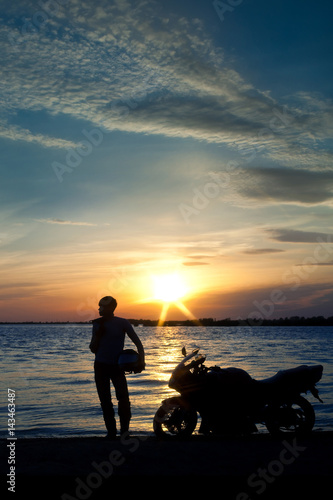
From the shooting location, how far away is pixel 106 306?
7.23 metres

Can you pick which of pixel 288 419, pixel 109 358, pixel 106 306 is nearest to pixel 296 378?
pixel 288 419

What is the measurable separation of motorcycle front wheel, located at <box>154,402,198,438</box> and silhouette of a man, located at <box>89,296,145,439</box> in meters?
0.49

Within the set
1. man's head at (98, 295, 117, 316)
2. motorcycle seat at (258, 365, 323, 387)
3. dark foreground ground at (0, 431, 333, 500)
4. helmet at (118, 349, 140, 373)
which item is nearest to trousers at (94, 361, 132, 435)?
helmet at (118, 349, 140, 373)

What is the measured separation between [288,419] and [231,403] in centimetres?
85

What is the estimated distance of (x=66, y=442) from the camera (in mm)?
6227

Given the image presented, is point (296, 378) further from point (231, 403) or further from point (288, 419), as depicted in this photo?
point (231, 403)

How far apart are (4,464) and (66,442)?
140cm

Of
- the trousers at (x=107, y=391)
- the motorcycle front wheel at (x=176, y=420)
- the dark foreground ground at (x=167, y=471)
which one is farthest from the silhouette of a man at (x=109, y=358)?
the dark foreground ground at (x=167, y=471)

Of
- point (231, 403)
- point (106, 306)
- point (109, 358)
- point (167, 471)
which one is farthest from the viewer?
point (106, 306)

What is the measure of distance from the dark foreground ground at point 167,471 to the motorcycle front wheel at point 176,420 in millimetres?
1111

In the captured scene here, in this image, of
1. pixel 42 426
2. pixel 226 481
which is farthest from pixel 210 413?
pixel 42 426

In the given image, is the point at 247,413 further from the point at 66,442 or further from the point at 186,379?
the point at 66,442

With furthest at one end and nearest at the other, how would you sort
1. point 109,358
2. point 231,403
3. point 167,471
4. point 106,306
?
1. point 106,306
2. point 109,358
3. point 231,403
4. point 167,471

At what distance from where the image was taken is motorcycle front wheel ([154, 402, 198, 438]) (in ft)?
22.9
